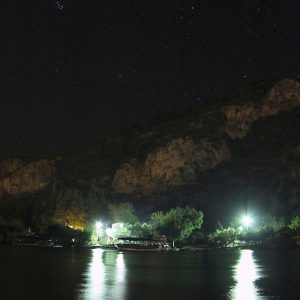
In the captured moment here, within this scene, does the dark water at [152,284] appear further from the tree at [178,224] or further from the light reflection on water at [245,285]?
the tree at [178,224]

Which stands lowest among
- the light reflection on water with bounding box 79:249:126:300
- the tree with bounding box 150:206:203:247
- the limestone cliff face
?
the light reflection on water with bounding box 79:249:126:300

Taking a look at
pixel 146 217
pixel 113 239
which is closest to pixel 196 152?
pixel 146 217

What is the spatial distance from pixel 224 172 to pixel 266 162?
578 inches

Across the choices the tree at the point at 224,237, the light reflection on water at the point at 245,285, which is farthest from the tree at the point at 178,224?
the light reflection on water at the point at 245,285

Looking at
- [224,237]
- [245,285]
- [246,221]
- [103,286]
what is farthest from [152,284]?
[246,221]

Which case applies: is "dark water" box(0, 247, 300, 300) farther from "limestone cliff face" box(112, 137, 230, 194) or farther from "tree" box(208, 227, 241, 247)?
"limestone cliff face" box(112, 137, 230, 194)

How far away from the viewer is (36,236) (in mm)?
118812

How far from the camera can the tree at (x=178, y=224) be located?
10644 centimetres

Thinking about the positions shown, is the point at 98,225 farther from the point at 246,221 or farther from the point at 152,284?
the point at 152,284

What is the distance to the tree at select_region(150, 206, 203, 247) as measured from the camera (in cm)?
10644

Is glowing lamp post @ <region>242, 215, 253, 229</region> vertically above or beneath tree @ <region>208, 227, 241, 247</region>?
above

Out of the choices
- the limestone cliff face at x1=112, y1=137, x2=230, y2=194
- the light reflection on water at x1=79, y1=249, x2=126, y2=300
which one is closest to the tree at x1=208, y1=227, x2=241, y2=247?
the light reflection on water at x1=79, y1=249, x2=126, y2=300

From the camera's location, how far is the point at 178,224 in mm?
107188

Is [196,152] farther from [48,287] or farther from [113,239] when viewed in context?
[48,287]
